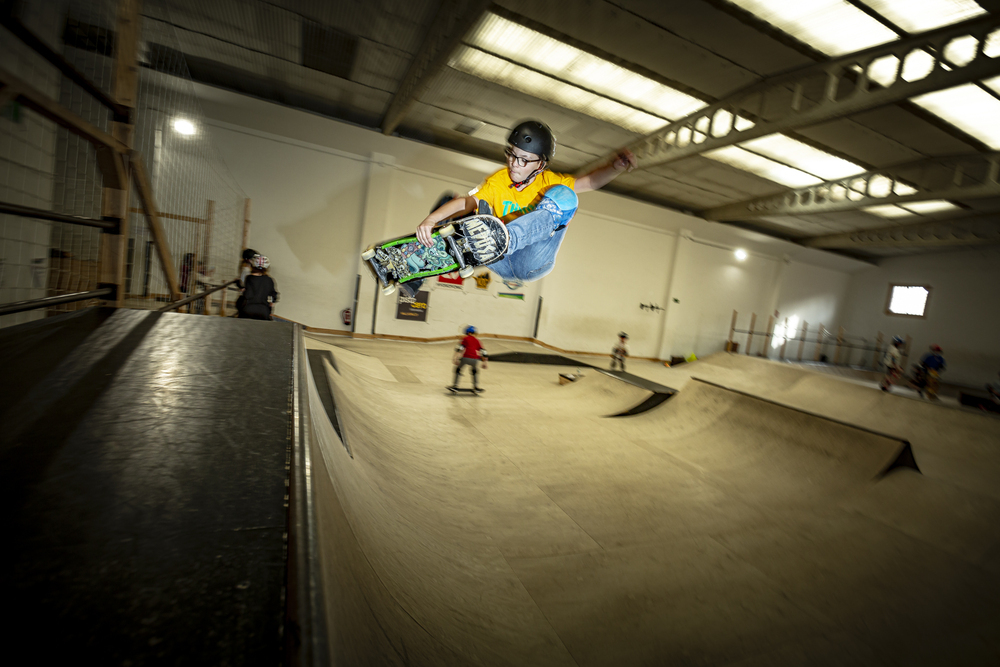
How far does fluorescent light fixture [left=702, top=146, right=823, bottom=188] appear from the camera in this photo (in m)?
10.1

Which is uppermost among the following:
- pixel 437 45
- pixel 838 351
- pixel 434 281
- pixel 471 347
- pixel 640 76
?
pixel 640 76

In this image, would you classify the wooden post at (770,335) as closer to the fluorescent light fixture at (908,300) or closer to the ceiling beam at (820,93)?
the fluorescent light fixture at (908,300)

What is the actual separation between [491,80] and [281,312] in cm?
723

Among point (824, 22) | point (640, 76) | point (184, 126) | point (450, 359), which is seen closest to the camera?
point (824, 22)

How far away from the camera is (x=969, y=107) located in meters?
7.37

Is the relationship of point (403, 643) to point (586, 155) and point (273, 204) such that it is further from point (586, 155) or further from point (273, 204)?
point (586, 155)

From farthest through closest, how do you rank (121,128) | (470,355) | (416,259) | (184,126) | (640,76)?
(184,126)
(640,76)
(470,355)
(416,259)
(121,128)

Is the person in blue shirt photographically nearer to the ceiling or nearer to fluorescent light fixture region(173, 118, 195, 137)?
the ceiling

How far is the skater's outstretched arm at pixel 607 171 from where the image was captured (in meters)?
3.15

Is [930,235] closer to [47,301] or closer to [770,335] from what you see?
[770,335]

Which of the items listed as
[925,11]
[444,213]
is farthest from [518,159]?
[925,11]

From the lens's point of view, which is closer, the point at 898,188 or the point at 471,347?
the point at 471,347

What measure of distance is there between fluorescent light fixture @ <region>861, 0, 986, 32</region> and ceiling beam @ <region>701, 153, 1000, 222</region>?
502 cm

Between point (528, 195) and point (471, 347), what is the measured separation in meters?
4.27
